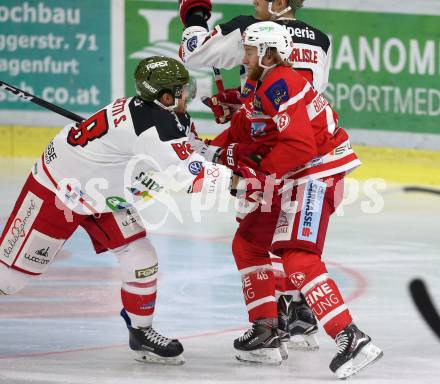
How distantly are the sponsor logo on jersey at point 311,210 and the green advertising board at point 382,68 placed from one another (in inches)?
173

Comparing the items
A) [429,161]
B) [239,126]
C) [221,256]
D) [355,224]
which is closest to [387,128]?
[429,161]

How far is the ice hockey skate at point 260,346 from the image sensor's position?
16.8 feet

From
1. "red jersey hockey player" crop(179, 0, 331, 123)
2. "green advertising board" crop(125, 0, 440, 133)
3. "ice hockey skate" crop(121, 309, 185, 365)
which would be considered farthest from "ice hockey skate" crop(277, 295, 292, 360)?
"green advertising board" crop(125, 0, 440, 133)

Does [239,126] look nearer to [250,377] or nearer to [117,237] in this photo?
[117,237]

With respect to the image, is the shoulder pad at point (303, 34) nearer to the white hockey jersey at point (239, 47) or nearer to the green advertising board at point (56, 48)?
the white hockey jersey at point (239, 47)

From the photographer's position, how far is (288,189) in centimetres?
493

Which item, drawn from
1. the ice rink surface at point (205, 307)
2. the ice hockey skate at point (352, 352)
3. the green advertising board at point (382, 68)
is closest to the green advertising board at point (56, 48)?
the green advertising board at point (382, 68)

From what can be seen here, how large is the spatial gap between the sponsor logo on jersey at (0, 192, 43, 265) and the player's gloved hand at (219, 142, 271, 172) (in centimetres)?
76

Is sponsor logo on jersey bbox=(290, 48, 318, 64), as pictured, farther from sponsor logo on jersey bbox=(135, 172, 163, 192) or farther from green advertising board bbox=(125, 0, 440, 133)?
green advertising board bbox=(125, 0, 440, 133)

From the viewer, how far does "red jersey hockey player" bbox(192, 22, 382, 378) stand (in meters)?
4.74

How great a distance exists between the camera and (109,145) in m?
4.86

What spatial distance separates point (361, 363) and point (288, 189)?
721mm

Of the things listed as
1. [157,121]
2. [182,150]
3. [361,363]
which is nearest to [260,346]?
[361,363]

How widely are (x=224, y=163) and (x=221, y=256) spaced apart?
2.14 metres
